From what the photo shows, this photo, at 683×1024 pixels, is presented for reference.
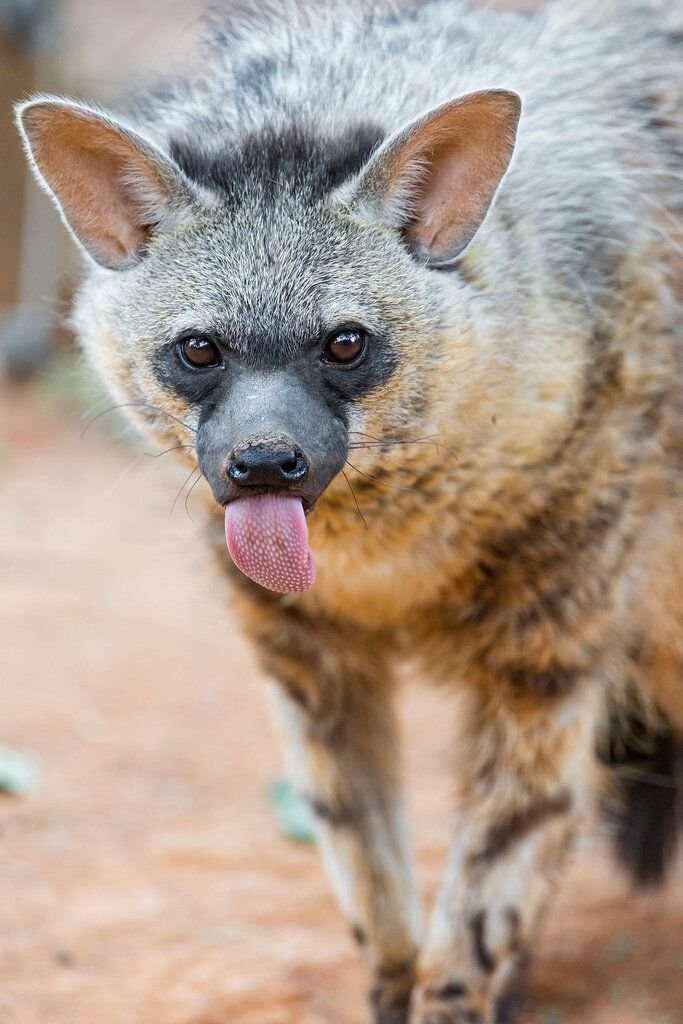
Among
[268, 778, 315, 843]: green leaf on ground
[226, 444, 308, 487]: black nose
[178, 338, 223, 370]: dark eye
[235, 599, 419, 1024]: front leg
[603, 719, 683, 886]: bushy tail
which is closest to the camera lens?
[226, 444, 308, 487]: black nose

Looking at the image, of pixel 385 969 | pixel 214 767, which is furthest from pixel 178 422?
pixel 214 767

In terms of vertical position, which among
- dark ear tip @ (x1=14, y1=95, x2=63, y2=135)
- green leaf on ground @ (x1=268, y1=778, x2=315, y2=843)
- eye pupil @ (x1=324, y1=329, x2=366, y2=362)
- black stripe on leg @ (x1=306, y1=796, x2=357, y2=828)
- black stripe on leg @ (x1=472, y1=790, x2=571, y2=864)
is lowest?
green leaf on ground @ (x1=268, y1=778, x2=315, y2=843)

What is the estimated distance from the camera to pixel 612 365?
3.04 m

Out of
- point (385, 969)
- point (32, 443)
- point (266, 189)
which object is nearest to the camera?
point (266, 189)

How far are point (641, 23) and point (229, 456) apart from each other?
179cm

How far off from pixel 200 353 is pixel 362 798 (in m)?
1.38

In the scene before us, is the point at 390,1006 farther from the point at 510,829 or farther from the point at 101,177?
the point at 101,177

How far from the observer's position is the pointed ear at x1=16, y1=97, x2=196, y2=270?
8.94 feet

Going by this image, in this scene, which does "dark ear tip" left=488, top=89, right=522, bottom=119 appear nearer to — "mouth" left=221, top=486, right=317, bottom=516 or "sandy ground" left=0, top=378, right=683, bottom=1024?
"mouth" left=221, top=486, right=317, bottom=516

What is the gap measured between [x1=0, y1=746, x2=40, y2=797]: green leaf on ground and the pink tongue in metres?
2.25

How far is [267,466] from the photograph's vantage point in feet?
8.16

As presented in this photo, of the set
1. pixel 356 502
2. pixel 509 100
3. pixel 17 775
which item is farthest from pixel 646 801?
pixel 509 100

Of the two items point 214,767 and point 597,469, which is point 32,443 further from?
point 597,469

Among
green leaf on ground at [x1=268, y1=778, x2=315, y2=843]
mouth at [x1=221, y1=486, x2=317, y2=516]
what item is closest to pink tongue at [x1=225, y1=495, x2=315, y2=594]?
mouth at [x1=221, y1=486, x2=317, y2=516]
